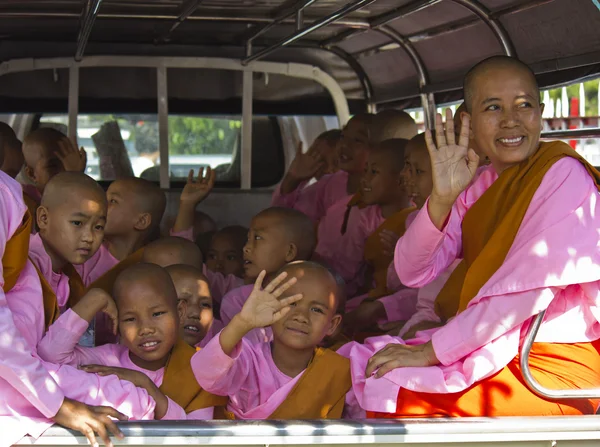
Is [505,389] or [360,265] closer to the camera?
[505,389]

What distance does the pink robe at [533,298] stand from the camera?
2373mm

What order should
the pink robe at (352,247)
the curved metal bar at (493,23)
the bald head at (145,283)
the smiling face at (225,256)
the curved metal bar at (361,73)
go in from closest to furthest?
the bald head at (145,283) < the curved metal bar at (493,23) < the smiling face at (225,256) < the pink robe at (352,247) < the curved metal bar at (361,73)

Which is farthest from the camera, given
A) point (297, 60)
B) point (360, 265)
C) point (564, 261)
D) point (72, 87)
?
point (297, 60)

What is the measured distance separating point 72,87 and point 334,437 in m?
3.53

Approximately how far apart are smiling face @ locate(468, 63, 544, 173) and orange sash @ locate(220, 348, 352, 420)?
78 centimetres

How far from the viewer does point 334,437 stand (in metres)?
2.11

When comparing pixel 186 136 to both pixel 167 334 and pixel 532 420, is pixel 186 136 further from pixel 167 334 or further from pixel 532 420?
pixel 532 420

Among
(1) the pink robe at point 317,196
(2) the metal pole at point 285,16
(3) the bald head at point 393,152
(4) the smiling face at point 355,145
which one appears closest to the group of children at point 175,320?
(3) the bald head at point 393,152

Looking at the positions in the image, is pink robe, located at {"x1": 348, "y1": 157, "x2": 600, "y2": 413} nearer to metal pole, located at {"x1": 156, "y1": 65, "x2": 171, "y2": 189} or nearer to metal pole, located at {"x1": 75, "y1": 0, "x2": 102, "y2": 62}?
metal pole, located at {"x1": 75, "y1": 0, "x2": 102, "y2": 62}

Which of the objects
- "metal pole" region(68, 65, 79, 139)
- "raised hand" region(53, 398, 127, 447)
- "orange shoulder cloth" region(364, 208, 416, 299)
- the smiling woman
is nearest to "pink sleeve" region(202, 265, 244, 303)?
"orange shoulder cloth" region(364, 208, 416, 299)

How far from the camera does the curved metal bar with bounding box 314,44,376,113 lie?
220 inches

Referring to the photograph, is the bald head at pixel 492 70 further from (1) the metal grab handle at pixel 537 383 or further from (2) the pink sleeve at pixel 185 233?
(2) the pink sleeve at pixel 185 233

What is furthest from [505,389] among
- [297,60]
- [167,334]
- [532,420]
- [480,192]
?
[297,60]

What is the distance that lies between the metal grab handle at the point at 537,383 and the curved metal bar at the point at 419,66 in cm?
275
